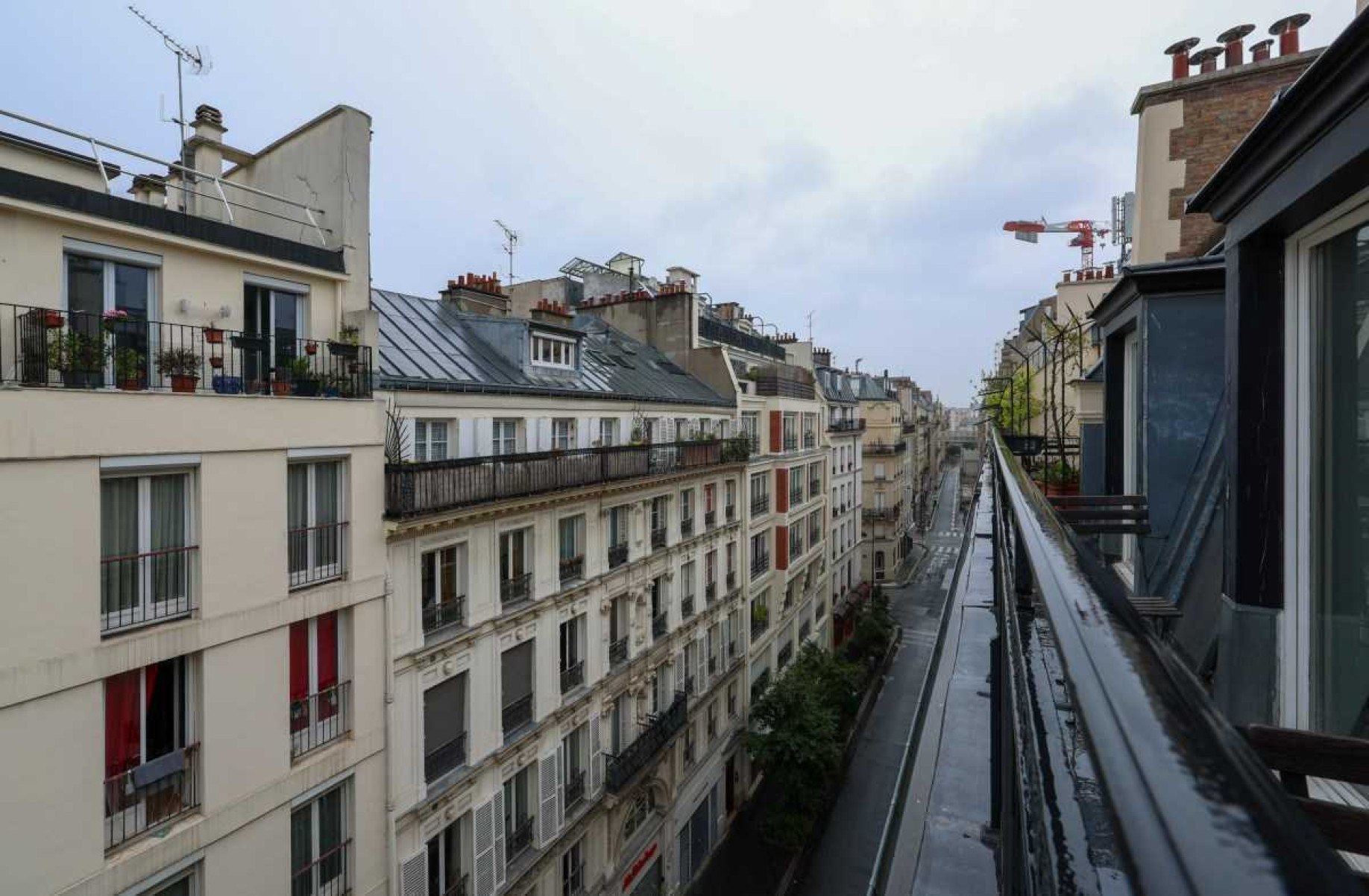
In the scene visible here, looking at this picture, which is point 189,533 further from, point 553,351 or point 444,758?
point 553,351

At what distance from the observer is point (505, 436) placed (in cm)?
1520

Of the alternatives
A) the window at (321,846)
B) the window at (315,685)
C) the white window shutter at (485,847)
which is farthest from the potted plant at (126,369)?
the white window shutter at (485,847)

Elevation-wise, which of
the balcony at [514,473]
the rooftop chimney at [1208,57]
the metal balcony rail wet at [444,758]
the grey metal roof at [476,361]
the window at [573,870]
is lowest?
the window at [573,870]

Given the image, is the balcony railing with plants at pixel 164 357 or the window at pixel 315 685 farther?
the window at pixel 315 685

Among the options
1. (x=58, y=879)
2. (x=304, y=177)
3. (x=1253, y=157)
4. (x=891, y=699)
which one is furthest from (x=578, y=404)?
(x=891, y=699)

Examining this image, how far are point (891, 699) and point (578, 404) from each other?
23.7 m

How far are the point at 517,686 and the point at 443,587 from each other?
3090 mm

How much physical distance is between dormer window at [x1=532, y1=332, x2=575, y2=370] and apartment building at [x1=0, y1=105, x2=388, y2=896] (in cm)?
564

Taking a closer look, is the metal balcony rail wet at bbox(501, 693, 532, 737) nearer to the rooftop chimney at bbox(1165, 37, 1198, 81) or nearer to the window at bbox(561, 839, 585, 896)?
the window at bbox(561, 839, 585, 896)

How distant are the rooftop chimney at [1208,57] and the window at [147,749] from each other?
16.6m

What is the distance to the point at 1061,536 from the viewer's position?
1.68 meters

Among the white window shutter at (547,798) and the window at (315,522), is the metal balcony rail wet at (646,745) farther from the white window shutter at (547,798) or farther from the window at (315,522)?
the window at (315,522)

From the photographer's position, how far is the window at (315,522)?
10.6 m

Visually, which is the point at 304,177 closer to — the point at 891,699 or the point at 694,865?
the point at 694,865
